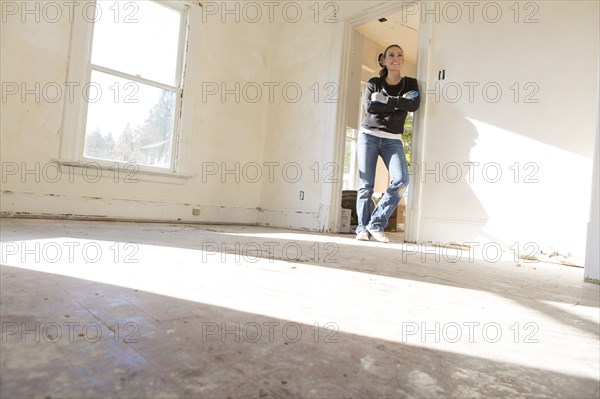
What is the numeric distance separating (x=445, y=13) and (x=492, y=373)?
10.5ft

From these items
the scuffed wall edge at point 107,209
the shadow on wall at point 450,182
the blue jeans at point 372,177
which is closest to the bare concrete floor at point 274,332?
the shadow on wall at point 450,182

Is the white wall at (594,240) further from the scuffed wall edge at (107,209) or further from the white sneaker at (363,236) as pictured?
the scuffed wall edge at (107,209)

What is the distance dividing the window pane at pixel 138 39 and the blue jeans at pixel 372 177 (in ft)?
6.90

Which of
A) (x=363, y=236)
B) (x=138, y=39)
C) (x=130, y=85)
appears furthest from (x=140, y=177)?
(x=363, y=236)

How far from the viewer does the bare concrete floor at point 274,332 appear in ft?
1.69

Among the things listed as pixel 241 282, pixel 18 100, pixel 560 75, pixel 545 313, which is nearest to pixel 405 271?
pixel 545 313

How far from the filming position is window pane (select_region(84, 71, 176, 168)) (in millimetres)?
3242

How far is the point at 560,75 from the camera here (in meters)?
2.41

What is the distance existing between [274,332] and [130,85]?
339cm

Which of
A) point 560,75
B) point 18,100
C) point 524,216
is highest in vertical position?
point 560,75

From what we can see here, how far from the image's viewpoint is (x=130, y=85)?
135 inches

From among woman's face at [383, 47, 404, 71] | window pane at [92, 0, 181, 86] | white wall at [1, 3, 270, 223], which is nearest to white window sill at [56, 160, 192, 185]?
white wall at [1, 3, 270, 223]

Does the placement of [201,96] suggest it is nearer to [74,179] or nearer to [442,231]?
[74,179]

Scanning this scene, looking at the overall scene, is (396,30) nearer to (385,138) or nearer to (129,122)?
(385,138)
